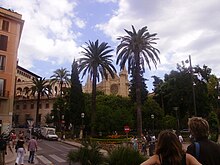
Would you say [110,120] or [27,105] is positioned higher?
[27,105]

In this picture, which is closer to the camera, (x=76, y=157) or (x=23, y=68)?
(x=76, y=157)

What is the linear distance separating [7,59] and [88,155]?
33007 mm

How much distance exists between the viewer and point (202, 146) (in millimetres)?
3979

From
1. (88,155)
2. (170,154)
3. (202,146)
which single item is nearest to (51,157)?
(88,155)

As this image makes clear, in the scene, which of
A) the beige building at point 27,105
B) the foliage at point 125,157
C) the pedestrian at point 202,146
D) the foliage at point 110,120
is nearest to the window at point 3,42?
the foliage at point 110,120

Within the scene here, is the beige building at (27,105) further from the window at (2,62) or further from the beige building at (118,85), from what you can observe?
the window at (2,62)

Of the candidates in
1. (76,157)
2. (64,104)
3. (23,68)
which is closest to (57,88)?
(23,68)

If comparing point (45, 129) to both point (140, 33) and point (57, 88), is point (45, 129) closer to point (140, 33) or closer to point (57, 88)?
point (140, 33)

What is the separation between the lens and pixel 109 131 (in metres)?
44.4

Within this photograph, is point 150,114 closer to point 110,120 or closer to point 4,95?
point 110,120

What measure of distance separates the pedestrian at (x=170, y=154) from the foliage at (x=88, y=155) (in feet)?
31.3

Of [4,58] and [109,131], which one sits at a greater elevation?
Answer: [4,58]

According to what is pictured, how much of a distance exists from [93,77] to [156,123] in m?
20.4

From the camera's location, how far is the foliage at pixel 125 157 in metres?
10.3
